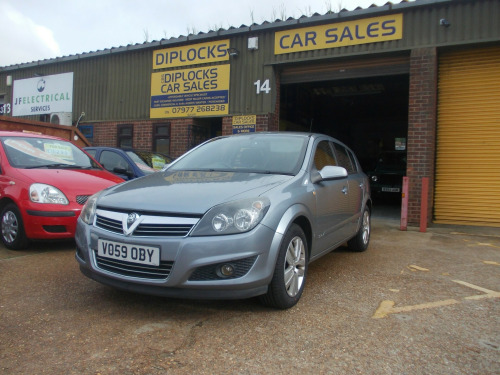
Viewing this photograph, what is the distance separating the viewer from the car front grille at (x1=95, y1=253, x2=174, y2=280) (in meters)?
2.73

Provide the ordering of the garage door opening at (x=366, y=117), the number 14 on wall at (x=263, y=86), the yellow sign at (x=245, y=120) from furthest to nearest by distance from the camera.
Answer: the garage door opening at (x=366, y=117), the yellow sign at (x=245, y=120), the number 14 on wall at (x=263, y=86)

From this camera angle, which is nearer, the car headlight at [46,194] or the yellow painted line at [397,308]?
the yellow painted line at [397,308]

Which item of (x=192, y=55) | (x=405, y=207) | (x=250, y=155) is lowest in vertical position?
(x=405, y=207)

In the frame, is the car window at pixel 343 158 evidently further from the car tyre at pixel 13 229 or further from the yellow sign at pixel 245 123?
the yellow sign at pixel 245 123

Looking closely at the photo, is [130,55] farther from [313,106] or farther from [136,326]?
[136,326]

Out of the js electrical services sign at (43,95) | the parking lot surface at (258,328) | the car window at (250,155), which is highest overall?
the js electrical services sign at (43,95)

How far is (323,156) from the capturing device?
4277 millimetres

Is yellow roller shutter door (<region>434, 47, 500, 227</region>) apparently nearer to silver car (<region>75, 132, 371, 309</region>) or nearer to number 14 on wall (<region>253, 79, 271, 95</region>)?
number 14 on wall (<region>253, 79, 271, 95</region>)

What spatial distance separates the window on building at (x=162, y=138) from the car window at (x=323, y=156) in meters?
7.60

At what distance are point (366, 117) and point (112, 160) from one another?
1437cm

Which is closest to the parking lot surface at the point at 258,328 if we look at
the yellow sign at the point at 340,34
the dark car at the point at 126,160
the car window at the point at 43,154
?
the car window at the point at 43,154

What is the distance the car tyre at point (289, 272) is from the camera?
2.96 metres

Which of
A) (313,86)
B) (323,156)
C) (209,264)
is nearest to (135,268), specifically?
(209,264)

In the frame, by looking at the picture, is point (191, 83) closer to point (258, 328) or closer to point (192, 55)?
point (192, 55)
